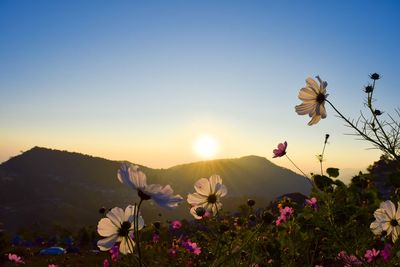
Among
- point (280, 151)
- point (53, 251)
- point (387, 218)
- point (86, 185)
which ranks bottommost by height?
point (53, 251)

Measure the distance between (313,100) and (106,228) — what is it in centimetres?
133

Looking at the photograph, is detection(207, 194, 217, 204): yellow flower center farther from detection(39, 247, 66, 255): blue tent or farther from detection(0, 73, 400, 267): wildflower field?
detection(39, 247, 66, 255): blue tent

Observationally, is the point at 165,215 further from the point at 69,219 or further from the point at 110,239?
the point at 110,239

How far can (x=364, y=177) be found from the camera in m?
4.12

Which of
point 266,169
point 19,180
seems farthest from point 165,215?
point 266,169

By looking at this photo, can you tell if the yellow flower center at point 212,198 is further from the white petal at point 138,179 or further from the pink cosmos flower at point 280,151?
the pink cosmos flower at point 280,151

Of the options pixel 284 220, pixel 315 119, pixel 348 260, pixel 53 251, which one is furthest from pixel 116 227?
pixel 53 251


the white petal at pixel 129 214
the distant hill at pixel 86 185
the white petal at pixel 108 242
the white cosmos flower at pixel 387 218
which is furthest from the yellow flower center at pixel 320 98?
the distant hill at pixel 86 185

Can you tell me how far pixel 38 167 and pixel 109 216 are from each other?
4864cm

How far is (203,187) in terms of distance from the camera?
2.13 metres

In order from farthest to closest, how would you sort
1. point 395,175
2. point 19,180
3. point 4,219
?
point 19,180, point 4,219, point 395,175

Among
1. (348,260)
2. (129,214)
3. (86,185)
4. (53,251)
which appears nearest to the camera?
(129,214)

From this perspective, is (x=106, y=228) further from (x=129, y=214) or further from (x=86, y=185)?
(x=86, y=185)

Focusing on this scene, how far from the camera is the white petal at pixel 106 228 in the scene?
1.44 meters
